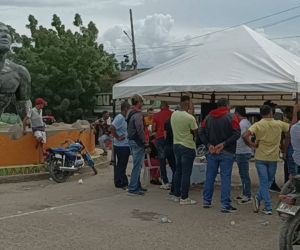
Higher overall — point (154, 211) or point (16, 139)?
point (16, 139)

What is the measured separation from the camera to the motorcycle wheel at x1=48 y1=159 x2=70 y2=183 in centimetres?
1282

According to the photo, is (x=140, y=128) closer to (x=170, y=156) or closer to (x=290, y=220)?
(x=170, y=156)

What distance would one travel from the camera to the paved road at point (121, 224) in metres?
6.95

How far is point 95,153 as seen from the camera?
17172 millimetres

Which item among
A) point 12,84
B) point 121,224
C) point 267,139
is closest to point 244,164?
point 267,139

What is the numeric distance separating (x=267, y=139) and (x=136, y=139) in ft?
8.82

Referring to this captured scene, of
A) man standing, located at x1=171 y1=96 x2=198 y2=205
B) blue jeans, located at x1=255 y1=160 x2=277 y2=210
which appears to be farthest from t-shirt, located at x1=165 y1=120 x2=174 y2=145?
blue jeans, located at x1=255 y1=160 x2=277 y2=210

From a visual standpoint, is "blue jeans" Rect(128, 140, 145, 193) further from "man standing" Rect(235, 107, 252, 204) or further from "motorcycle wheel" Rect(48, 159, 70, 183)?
"motorcycle wheel" Rect(48, 159, 70, 183)

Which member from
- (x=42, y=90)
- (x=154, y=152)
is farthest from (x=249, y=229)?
(x=42, y=90)

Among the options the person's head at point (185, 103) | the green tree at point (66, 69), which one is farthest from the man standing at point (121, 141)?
the green tree at point (66, 69)

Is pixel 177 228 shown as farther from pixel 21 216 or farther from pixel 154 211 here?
pixel 21 216

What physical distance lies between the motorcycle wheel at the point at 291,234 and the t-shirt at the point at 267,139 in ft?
9.71

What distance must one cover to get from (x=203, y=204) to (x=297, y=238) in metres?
3.66

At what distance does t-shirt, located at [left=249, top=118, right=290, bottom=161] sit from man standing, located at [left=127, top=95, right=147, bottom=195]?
7.80ft
